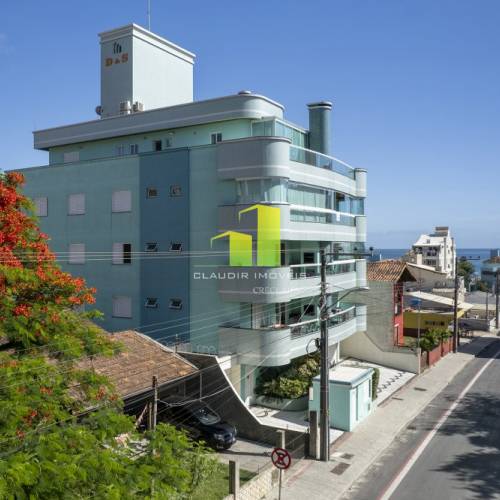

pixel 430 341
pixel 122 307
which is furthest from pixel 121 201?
pixel 430 341

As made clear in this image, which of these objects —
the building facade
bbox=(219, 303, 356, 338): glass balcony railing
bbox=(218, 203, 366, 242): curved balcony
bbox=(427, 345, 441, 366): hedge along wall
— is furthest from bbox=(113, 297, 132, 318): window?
the building facade

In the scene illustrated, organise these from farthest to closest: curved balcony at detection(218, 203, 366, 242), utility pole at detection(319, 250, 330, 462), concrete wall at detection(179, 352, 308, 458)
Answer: curved balcony at detection(218, 203, 366, 242), concrete wall at detection(179, 352, 308, 458), utility pole at detection(319, 250, 330, 462)

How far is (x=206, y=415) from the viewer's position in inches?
860

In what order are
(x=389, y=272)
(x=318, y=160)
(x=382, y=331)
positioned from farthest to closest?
(x=389, y=272) → (x=382, y=331) → (x=318, y=160)

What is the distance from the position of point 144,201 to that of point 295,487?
1723 cm

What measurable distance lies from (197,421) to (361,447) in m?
6.93

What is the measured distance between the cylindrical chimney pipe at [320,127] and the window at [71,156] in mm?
15002

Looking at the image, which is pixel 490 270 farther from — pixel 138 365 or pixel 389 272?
pixel 138 365

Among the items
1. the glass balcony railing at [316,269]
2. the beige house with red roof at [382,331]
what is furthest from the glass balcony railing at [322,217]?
the beige house with red roof at [382,331]

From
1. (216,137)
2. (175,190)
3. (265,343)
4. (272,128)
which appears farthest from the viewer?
(216,137)

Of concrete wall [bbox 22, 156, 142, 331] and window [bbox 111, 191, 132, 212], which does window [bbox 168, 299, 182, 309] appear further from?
window [bbox 111, 191, 132, 212]

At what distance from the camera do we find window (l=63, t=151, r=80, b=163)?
34.0 metres

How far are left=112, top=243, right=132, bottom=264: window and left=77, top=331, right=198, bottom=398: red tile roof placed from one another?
6.75m

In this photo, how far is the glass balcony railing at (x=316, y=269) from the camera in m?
26.9
